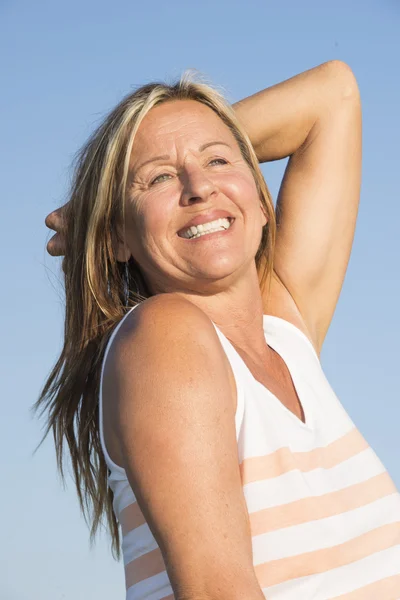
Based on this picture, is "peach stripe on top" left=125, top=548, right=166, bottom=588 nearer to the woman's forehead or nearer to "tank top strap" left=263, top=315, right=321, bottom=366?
"tank top strap" left=263, top=315, right=321, bottom=366

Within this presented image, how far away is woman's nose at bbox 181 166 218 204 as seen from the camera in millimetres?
2918

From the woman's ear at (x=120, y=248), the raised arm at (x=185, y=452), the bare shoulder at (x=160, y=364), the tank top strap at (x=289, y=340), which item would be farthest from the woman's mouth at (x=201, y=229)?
the raised arm at (x=185, y=452)

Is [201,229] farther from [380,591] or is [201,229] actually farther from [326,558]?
[380,591]

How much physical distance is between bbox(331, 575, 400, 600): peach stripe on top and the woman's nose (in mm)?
1248

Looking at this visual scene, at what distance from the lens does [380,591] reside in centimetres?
241

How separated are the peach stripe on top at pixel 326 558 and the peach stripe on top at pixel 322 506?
8cm

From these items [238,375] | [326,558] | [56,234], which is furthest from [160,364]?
[56,234]

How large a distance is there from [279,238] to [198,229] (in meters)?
0.82

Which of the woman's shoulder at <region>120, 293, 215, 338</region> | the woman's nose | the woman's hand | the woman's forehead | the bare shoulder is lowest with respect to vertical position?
the bare shoulder

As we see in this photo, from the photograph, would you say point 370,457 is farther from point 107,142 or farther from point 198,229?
point 107,142

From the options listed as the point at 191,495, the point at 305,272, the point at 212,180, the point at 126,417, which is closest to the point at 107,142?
the point at 212,180

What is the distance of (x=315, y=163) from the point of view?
3.82 meters

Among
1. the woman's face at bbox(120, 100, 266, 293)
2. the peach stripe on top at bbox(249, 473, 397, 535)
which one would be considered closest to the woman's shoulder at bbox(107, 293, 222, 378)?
the peach stripe on top at bbox(249, 473, 397, 535)

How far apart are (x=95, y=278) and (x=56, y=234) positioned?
2.34 ft
